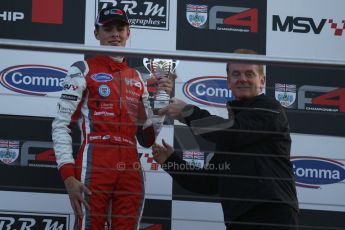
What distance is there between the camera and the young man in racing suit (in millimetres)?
3514

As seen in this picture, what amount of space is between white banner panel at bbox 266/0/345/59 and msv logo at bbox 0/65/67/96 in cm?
112

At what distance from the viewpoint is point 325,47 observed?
4527mm

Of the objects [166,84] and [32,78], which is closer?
[166,84]

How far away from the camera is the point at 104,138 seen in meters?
3.62

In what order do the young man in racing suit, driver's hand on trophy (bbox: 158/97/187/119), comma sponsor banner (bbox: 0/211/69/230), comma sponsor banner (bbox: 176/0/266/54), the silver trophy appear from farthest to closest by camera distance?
1. comma sponsor banner (bbox: 176/0/266/54)
2. comma sponsor banner (bbox: 0/211/69/230)
3. the young man in racing suit
4. the silver trophy
5. driver's hand on trophy (bbox: 158/97/187/119)

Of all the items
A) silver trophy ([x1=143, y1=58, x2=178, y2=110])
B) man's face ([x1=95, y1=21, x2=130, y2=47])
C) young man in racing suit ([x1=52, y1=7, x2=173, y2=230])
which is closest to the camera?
silver trophy ([x1=143, y1=58, x2=178, y2=110])

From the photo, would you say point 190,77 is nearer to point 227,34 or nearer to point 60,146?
point 227,34

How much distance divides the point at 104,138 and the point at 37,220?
83 cm

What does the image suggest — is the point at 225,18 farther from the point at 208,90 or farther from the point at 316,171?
the point at 316,171

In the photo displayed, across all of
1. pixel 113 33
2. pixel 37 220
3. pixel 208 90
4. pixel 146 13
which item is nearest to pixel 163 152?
pixel 113 33

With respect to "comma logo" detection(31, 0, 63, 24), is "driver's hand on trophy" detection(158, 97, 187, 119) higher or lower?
lower

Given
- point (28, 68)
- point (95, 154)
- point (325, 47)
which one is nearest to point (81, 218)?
point (95, 154)

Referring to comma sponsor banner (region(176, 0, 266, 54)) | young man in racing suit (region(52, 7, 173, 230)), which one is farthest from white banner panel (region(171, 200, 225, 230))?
comma sponsor banner (region(176, 0, 266, 54))

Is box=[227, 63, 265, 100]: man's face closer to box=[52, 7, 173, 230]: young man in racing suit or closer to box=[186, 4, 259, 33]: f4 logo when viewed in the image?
box=[52, 7, 173, 230]: young man in racing suit
